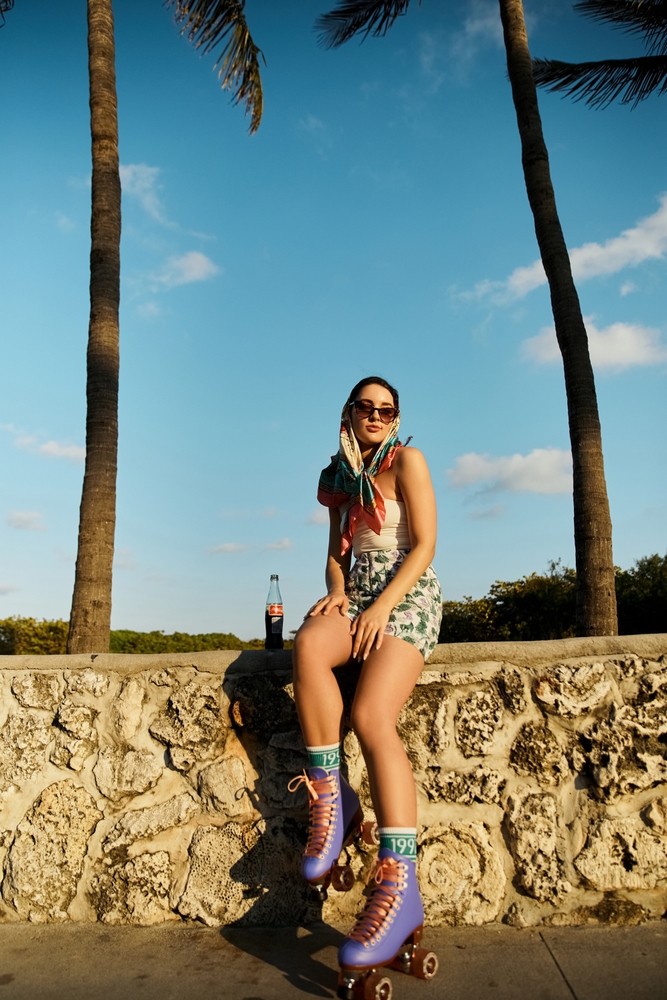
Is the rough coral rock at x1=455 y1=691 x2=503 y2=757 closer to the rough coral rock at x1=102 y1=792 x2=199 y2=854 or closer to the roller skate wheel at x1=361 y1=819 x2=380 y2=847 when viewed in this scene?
the roller skate wheel at x1=361 y1=819 x2=380 y2=847

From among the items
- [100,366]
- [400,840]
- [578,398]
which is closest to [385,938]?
[400,840]

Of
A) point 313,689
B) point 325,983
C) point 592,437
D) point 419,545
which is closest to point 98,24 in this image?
point 592,437

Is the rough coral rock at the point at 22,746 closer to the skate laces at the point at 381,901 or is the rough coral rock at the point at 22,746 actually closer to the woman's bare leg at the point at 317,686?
the woman's bare leg at the point at 317,686

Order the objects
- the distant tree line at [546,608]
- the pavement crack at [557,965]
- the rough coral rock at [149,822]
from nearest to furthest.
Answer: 1. the pavement crack at [557,965]
2. the rough coral rock at [149,822]
3. the distant tree line at [546,608]

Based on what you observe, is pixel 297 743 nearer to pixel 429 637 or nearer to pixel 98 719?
pixel 429 637

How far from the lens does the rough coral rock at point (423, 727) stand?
2.68m

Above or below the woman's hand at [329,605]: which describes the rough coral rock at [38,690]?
below

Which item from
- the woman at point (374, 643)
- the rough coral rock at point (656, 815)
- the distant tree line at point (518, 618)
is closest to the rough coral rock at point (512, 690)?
the woman at point (374, 643)

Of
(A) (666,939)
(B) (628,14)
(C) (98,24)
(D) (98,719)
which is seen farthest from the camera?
(B) (628,14)

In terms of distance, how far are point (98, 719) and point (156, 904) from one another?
762mm

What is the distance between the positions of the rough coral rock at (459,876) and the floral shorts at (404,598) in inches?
27.6

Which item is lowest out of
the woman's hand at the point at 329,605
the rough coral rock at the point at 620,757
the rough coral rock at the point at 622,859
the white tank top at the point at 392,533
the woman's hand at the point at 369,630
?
the rough coral rock at the point at 622,859

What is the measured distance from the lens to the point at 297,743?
9.05 ft

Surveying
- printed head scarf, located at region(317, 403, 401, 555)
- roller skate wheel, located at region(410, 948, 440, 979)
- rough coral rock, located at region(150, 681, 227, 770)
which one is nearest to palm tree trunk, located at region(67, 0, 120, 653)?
rough coral rock, located at region(150, 681, 227, 770)
